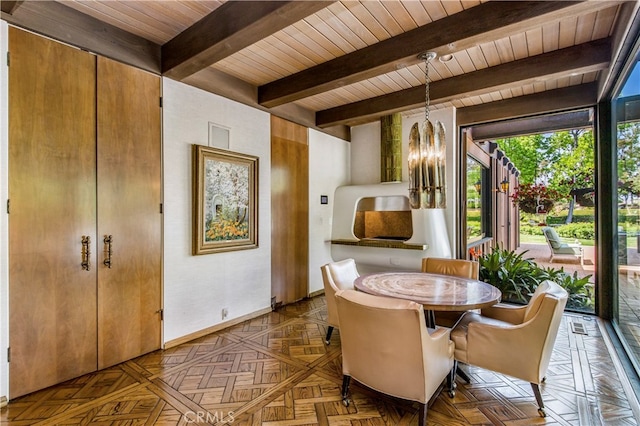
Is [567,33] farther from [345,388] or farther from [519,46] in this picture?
[345,388]

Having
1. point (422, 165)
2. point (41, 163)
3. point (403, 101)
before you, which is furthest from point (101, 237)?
point (403, 101)

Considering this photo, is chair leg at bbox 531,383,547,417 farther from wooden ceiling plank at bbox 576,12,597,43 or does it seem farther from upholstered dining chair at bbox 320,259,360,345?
wooden ceiling plank at bbox 576,12,597,43

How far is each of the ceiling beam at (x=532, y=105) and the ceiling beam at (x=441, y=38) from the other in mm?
2132

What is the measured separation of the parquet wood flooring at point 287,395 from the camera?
6.66 ft

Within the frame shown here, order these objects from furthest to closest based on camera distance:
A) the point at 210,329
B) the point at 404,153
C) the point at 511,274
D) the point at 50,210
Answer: the point at 404,153
the point at 511,274
the point at 210,329
the point at 50,210

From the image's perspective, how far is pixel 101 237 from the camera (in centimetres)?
265

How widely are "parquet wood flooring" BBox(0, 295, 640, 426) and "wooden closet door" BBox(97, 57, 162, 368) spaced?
0.97ft

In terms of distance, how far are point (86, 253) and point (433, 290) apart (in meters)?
2.92

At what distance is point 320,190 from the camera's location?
5.07 m

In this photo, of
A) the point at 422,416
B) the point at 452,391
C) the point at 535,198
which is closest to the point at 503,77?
the point at 535,198

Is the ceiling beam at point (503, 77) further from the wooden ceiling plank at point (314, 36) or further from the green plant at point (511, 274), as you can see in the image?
the green plant at point (511, 274)

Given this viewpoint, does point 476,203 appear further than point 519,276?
Yes

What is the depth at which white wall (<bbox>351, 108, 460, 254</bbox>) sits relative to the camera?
4578 mm

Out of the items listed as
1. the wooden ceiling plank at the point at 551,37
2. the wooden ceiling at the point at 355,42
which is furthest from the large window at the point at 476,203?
the wooden ceiling plank at the point at 551,37
